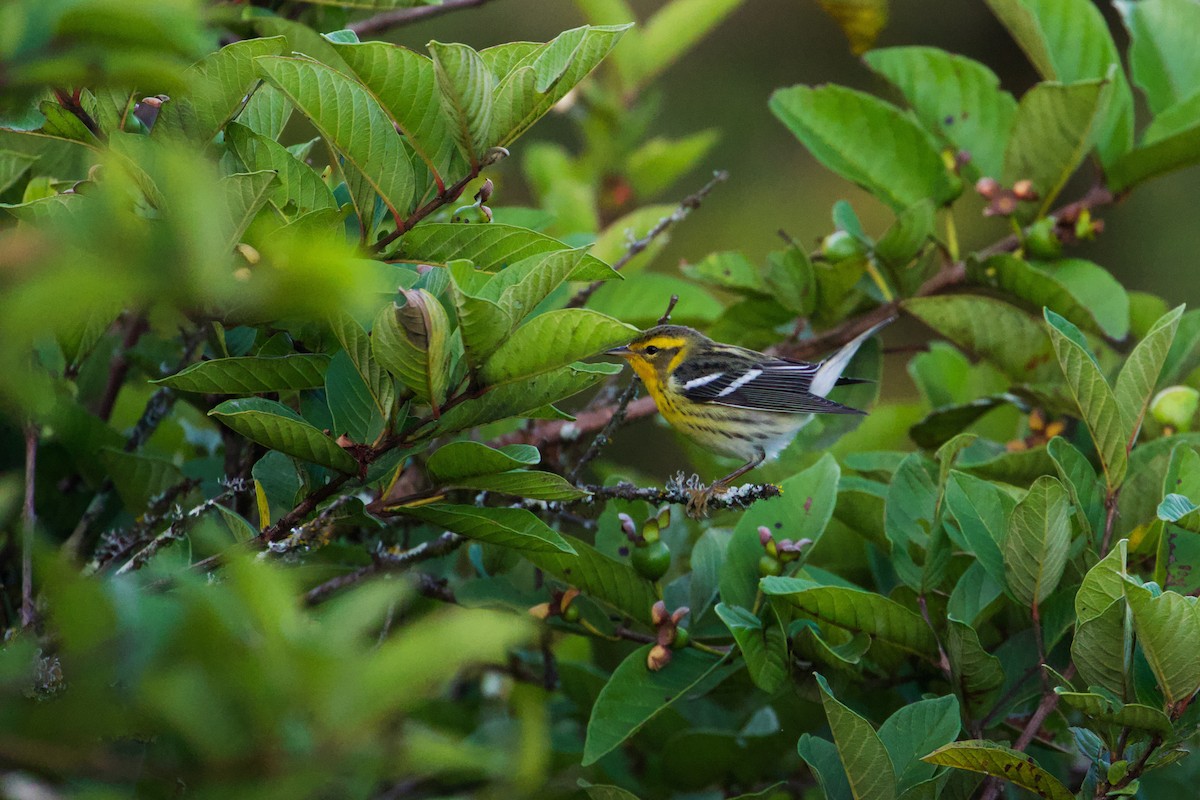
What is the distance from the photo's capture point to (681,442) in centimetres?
298

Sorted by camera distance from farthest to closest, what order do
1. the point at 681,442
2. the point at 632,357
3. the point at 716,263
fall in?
the point at 632,357
the point at 681,442
the point at 716,263

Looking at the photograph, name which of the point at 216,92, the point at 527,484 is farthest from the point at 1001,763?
the point at 216,92

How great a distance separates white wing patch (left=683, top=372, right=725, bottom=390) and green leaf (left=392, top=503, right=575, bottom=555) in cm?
203

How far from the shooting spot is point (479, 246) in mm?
1596

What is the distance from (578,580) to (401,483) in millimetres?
545

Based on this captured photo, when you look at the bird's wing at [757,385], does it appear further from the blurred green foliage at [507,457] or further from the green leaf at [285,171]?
the green leaf at [285,171]

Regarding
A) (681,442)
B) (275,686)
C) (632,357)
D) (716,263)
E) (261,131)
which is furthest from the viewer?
(632,357)

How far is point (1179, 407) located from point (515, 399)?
1569mm

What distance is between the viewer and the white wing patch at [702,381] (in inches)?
139

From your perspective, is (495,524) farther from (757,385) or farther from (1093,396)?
(757,385)

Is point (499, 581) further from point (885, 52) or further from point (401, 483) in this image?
point (885, 52)

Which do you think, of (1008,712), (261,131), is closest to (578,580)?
(1008,712)

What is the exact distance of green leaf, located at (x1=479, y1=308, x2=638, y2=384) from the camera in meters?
1.32

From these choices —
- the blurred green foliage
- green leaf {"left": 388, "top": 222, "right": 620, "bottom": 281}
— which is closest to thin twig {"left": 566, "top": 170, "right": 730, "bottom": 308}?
the blurred green foliage
